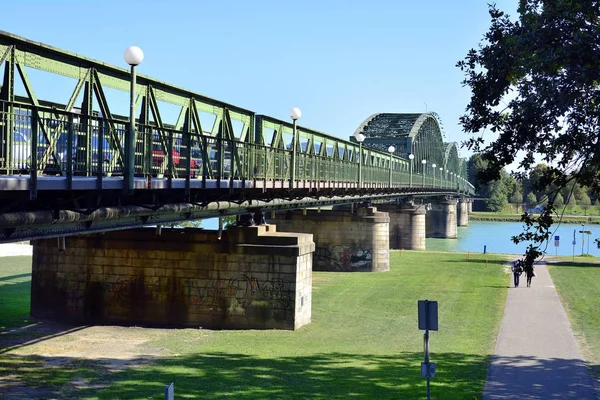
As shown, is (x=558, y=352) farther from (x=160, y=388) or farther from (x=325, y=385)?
(x=160, y=388)

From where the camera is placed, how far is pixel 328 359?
89.2 ft

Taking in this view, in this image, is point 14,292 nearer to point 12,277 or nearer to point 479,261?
point 12,277

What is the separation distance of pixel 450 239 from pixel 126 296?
95.5 meters

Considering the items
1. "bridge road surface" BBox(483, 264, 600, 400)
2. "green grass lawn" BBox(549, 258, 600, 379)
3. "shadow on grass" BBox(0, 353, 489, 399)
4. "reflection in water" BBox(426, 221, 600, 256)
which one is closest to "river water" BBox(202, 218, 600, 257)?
"reflection in water" BBox(426, 221, 600, 256)

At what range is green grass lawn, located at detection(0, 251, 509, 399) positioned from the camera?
22.4 meters

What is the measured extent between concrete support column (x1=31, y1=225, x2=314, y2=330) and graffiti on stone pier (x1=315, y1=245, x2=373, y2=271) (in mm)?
27553

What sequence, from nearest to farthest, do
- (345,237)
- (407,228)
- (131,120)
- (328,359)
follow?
(131,120) < (328,359) < (345,237) < (407,228)

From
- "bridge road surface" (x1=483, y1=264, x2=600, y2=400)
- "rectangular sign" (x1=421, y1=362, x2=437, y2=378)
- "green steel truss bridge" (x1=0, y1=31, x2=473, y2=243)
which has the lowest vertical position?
"bridge road surface" (x1=483, y1=264, x2=600, y2=400)

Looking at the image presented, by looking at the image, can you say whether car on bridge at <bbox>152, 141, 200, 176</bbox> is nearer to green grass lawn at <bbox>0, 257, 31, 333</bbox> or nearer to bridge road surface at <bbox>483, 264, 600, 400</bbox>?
bridge road surface at <bbox>483, 264, 600, 400</bbox>

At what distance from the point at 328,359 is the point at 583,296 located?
76.8 ft

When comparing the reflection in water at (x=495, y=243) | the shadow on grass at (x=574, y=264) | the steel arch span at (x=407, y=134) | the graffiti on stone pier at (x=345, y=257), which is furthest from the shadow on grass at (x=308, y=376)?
the steel arch span at (x=407, y=134)

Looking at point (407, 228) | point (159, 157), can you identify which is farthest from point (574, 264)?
point (159, 157)

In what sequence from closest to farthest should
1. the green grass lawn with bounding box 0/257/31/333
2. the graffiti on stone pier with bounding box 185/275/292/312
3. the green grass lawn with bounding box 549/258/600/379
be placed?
the green grass lawn with bounding box 549/258/600/379, the graffiti on stone pier with bounding box 185/275/292/312, the green grass lawn with bounding box 0/257/31/333

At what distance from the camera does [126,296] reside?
115ft
